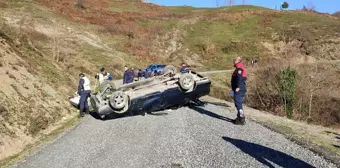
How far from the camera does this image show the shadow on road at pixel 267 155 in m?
9.10

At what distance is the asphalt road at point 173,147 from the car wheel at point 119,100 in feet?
1.90

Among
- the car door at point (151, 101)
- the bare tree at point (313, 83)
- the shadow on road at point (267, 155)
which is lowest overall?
the bare tree at point (313, 83)

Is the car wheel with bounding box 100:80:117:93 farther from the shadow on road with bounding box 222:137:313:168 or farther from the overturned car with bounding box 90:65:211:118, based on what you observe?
the shadow on road with bounding box 222:137:313:168

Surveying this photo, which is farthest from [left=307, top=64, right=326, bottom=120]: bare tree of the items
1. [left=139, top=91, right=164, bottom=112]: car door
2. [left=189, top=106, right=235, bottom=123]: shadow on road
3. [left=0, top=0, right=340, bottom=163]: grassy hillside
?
[left=139, top=91, right=164, bottom=112]: car door

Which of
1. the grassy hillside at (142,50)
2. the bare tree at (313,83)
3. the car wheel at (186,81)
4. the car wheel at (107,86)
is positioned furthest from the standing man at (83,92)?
the bare tree at (313,83)

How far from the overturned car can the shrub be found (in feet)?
43.5

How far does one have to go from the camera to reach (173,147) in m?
10.7

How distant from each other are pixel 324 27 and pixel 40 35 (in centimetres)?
5021

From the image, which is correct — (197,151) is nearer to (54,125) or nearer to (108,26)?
(54,125)

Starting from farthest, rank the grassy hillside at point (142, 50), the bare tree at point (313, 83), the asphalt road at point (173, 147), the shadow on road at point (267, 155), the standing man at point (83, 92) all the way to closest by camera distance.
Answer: the bare tree at point (313, 83), the grassy hillside at point (142, 50), the standing man at point (83, 92), the asphalt road at point (173, 147), the shadow on road at point (267, 155)

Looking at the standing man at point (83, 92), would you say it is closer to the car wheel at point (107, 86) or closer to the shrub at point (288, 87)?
the car wheel at point (107, 86)

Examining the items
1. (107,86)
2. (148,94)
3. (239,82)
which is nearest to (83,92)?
(107,86)

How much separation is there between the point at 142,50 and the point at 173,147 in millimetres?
49567

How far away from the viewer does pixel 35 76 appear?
22141 millimetres
